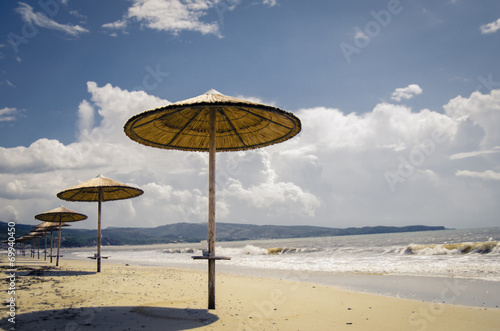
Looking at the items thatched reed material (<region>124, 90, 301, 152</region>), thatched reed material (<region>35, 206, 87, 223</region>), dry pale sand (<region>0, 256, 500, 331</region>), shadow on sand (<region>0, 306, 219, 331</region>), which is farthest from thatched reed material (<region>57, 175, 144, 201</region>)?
shadow on sand (<region>0, 306, 219, 331</region>)

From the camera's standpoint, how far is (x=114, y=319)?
15.5ft

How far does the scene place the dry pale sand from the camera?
4582 millimetres

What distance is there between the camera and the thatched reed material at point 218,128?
18.6ft

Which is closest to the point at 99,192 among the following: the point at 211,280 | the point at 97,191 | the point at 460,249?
the point at 97,191

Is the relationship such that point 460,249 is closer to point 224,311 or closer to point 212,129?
point 224,311

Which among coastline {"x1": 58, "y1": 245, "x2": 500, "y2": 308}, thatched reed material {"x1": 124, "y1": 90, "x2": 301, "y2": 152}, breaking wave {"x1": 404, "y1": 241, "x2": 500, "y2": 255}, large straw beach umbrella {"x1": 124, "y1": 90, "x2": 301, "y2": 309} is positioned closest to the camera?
large straw beach umbrella {"x1": 124, "y1": 90, "x2": 301, "y2": 309}

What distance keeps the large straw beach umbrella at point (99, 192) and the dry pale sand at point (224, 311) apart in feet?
12.0

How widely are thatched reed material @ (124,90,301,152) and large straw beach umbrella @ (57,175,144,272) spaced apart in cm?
482

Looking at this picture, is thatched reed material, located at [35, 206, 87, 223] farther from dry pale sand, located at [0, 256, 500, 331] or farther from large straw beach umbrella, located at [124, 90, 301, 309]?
large straw beach umbrella, located at [124, 90, 301, 309]

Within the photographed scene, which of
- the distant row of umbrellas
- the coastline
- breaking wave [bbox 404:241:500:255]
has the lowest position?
breaking wave [bbox 404:241:500:255]

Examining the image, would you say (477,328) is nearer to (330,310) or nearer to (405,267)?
(330,310)

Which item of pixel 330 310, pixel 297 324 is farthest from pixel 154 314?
pixel 330 310

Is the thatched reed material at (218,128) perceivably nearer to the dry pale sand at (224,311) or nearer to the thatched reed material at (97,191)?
the dry pale sand at (224,311)

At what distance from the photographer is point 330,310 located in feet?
18.8
